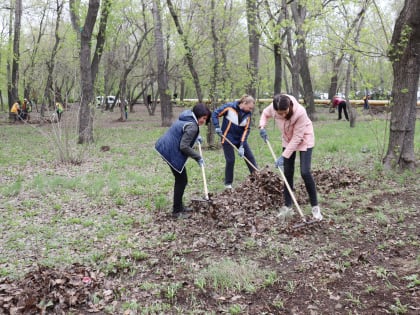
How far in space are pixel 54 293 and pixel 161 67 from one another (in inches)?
568

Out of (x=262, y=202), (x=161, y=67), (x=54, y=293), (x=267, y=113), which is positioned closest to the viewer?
(x=54, y=293)

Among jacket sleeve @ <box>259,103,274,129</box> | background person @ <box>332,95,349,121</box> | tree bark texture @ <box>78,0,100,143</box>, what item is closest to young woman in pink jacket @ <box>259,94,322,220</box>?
jacket sleeve @ <box>259,103,274,129</box>

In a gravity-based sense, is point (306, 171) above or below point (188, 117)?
below

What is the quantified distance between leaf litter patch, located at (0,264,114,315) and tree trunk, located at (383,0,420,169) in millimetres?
5934

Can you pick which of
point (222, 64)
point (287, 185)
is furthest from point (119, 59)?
point (287, 185)

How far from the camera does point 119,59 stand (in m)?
26.3

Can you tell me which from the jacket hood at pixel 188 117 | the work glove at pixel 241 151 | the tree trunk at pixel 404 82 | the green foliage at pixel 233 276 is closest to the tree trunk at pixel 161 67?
the work glove at pixel 241 151

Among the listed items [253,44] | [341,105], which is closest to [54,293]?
[253,44]

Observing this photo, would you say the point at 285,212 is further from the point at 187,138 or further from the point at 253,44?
the point at 253,44

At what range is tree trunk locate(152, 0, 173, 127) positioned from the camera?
1591cm

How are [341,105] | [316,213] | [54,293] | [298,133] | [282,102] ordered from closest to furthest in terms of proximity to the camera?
[54,293]
[282,102]
[298,133]
[316,213]
[341,105]

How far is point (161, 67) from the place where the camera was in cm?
1717

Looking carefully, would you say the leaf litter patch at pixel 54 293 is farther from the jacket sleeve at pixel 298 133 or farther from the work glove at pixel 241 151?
the work glove at pixel 241 151

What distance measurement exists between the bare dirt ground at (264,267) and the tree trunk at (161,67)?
10717 mm
